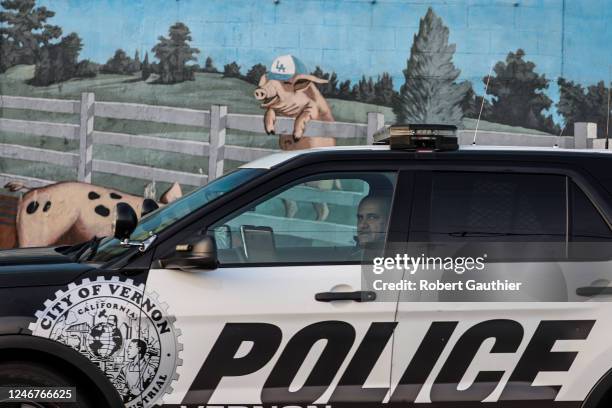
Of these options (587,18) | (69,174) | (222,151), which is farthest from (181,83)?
(587,18)

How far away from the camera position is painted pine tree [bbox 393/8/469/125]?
11062 mm

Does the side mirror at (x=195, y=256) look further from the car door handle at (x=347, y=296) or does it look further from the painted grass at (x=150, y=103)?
the painted grass at (x=150, y=103)

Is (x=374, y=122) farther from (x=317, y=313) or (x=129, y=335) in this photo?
(x=129, y=335)

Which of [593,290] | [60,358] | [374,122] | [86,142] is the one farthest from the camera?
[86,142]

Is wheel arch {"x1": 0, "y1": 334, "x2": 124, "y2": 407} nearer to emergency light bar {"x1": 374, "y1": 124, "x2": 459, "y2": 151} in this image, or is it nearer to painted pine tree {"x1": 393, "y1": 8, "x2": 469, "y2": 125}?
emergency light bar {"x1": 374, "y1": 124, "x2": 459, "y2": 151}

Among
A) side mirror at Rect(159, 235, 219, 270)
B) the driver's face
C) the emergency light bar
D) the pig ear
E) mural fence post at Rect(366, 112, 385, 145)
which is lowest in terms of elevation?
Result: side mirror at Rect(159, 235, 219, 270)

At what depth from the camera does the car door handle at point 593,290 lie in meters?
4.42

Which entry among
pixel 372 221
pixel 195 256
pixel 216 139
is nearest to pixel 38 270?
pixel 195 256

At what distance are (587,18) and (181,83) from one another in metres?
4.70

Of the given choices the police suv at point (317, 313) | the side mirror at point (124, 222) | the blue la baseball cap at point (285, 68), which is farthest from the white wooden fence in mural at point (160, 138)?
the police suv at point (317, 313)

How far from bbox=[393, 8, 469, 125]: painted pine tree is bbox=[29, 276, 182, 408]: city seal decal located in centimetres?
721

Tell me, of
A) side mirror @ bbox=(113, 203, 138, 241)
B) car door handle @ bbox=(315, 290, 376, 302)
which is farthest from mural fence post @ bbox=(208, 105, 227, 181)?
car door handle @ bbox=(315, 290, 376, 302)

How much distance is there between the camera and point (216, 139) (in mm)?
11211

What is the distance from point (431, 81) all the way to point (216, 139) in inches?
100
